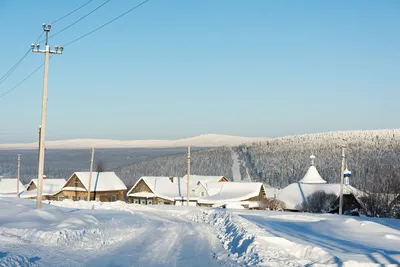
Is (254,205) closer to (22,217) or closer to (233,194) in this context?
(233,194)

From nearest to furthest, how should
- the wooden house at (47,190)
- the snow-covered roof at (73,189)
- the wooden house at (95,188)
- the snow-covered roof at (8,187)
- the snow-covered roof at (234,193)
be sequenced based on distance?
1. the snow-covered roof at (234,193)
2. the wooden house at (95,188)
3. the snow-covered roof at (73,189)
4. the wooden house at (47,190)
5. the snow-covered roof at (8,187)

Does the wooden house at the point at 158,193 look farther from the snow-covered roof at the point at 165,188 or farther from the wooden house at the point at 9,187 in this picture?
the wooden house at the point at 9,187

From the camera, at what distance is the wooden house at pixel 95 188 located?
6173cm

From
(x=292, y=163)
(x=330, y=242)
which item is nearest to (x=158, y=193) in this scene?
(x=330, y=242)

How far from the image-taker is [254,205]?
52.5 meters

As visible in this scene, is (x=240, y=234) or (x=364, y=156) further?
(x=364, y=156)

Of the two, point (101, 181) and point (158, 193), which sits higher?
point (101, 181)

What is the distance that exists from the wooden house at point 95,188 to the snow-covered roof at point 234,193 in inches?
613

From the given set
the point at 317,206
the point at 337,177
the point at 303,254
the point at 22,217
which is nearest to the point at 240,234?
the point at 303,254

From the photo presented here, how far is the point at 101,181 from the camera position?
63.4m

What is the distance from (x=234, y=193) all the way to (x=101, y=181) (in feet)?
64.2

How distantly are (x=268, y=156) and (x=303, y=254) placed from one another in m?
177

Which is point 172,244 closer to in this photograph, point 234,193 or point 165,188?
point 234,193

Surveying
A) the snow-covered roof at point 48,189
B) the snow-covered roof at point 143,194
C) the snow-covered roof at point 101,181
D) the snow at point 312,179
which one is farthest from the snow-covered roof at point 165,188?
the snow at point 312,179
